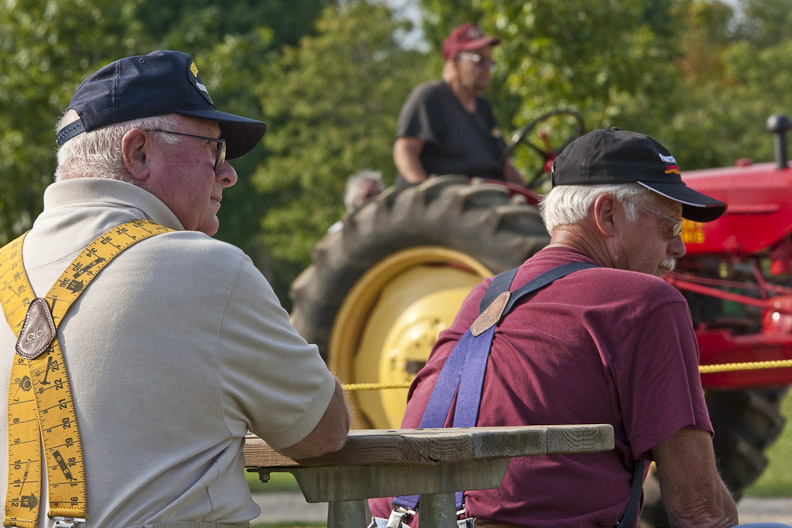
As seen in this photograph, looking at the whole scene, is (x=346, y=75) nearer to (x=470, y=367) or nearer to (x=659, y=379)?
(x=470, y=367)

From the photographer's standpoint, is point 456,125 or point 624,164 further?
point 456,125

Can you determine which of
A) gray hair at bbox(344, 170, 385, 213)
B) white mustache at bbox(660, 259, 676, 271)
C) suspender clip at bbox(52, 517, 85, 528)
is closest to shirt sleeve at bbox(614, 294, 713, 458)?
white mustache at bbox(660, 259, 676, 271)

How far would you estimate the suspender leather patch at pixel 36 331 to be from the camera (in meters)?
2.02

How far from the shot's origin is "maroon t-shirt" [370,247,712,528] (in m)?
2.32

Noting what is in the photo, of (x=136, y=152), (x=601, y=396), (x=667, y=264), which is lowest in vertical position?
(x=601, y=396)

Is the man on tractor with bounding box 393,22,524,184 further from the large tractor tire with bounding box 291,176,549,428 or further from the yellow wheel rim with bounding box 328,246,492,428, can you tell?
the yellow wheel rim with bounding box 328,246,492,428

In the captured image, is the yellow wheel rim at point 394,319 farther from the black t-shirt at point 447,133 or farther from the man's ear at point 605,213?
the man's ear at point 605,213

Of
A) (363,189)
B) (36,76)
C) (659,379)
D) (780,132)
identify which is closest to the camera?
(659,379)

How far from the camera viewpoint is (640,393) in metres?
2.33

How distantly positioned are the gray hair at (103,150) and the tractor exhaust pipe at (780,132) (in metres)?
4.12

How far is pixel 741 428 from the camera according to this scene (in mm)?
6188

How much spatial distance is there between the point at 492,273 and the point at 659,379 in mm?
3209

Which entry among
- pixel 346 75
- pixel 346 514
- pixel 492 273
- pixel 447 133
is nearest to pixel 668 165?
pixel 346 514

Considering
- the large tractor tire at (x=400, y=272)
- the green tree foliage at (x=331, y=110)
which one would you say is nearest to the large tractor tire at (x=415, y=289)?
the large tractor tire at (x=400, y=272)
